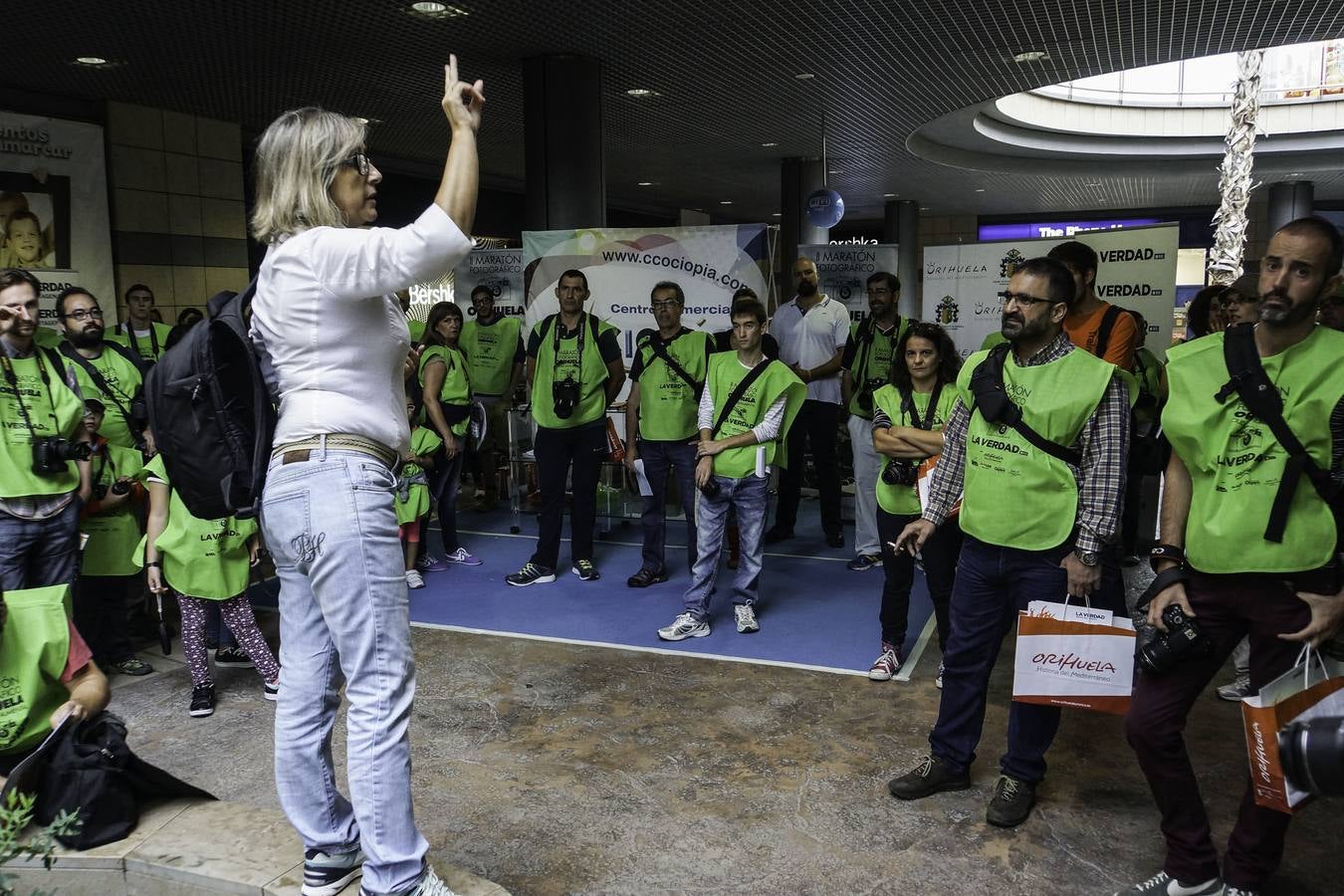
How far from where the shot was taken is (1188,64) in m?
15.2

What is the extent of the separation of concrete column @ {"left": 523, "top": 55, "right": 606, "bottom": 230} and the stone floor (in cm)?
410

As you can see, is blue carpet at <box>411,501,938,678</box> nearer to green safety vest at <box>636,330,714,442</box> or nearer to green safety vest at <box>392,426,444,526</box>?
green safety vest at <box>392,426,444,526</box>

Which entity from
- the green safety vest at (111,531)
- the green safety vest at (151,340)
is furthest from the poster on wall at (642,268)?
the green safety vest at (111,531)

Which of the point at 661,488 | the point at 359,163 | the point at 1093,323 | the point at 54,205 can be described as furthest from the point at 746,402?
the point at 54,205

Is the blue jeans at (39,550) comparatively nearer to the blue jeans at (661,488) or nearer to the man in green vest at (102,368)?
the man in green vest at (102,368)

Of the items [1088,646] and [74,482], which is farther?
[74,482]

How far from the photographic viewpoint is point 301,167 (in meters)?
1.85

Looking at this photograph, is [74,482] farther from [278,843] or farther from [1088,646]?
[1088,646]

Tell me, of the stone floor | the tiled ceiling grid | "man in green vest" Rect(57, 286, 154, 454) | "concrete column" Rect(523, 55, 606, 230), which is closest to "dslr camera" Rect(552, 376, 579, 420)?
the stone floor

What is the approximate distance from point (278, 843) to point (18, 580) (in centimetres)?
212

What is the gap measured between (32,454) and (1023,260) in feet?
15.8

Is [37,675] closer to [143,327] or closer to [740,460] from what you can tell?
[740,460]

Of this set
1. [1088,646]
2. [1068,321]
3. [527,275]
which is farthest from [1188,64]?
[1088,646]

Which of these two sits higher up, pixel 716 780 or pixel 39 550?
pixel 39 550
